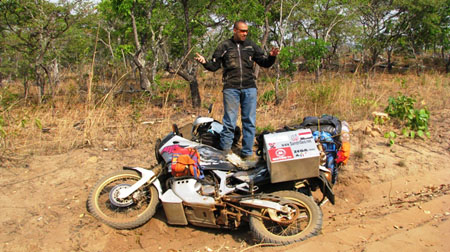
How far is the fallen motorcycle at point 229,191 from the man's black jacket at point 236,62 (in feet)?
3.23

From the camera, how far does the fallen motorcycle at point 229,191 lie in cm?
331

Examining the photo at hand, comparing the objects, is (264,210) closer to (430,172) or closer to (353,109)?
(430,172)

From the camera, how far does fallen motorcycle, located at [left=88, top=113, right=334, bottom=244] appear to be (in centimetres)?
331

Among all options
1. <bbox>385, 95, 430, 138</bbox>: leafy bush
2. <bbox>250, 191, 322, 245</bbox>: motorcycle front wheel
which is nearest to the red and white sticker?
<bbox>250, 191, 322, 245</bbox>: motorcycle front wheel

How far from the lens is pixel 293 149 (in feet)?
10.9

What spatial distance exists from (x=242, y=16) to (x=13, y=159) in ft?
20.1

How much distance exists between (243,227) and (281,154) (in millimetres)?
1041

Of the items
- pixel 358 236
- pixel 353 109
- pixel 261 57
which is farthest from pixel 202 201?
pixel 353 109

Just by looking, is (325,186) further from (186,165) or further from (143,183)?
(143,183)

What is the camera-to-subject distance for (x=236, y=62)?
4.44 meters

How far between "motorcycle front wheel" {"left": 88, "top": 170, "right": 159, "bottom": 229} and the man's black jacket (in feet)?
5.46

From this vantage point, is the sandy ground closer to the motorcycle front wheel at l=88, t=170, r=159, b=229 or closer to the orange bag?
the motorcycle front wheel at l=88, t=170, r=159, b=229

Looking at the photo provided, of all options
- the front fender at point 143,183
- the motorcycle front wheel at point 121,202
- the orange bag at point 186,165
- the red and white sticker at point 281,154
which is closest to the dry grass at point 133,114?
the motorcycle front wheel at point 121,202

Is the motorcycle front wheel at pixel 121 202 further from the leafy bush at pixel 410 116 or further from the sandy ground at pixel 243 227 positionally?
the leafy bush at pixel 410 116
